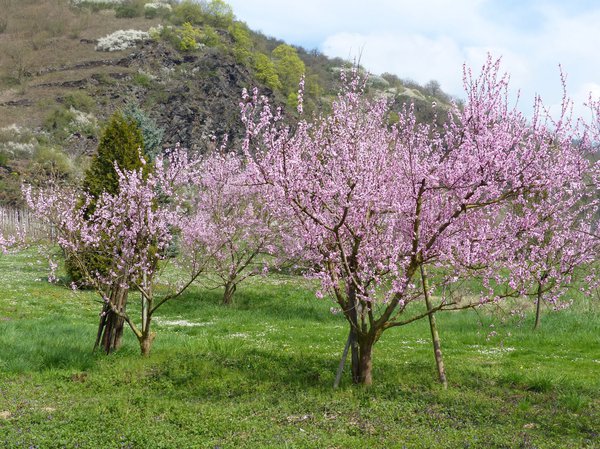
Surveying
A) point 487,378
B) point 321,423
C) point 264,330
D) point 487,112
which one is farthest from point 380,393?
point 264,330

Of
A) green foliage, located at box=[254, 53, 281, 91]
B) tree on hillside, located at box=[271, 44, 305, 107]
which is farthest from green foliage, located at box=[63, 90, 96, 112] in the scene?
tree on hillside, located at box=[271, 44, 305, 107]

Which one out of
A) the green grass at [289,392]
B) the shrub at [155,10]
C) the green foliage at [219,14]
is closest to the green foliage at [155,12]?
the shrub at [155,10]

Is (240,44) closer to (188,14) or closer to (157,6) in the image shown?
(188,14)

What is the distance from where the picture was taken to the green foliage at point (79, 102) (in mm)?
78625

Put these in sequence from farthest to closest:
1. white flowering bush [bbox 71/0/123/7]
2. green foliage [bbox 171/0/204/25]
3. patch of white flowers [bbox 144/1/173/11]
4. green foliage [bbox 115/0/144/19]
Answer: white flowering bush [bbox 71/0/123/7] < green foliage [bbox 115/0/144/19] < patch of white flowers [bbox 144/1/173/11] < green foliage [bbox 171/0/204/25]

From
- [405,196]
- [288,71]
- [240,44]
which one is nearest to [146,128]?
[405,196]

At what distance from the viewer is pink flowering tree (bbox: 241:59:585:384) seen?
7523mm

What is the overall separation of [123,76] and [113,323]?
290 feet

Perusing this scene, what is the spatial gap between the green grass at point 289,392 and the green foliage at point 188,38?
3767 inches

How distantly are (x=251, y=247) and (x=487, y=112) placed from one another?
525 inches

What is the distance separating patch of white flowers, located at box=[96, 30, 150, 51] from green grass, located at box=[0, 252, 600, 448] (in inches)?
3970

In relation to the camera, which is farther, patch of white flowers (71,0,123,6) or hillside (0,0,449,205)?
patch of white flowers (71,0,123,6)

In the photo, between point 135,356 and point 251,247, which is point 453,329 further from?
point 135,356

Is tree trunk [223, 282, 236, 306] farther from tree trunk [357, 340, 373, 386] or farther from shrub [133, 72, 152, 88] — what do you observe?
shrub [133, 72, 152, 88]
